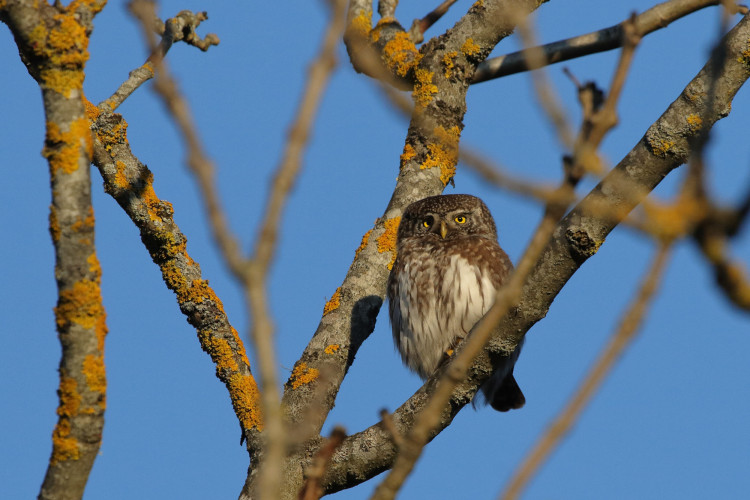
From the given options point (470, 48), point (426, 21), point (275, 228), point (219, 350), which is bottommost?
point (275, 228)

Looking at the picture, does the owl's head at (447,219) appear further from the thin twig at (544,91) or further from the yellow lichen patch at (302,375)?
the thin twig at (544,91)

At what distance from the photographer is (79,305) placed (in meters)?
3.00

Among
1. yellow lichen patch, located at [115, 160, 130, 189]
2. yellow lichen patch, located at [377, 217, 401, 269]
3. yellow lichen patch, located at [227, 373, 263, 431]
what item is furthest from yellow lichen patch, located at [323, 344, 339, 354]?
yellow lichen patch, located at [115, 160, 130, 189]

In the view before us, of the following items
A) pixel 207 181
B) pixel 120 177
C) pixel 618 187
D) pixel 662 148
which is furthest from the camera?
pixel 120 177

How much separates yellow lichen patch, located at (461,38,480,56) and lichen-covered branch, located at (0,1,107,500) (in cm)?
359

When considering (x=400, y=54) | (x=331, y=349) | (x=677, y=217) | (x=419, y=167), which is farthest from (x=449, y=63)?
(x=677, y=217)

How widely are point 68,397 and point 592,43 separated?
4.01 metres

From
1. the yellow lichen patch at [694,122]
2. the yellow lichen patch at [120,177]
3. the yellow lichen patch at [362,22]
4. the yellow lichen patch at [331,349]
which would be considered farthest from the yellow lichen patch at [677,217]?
the yellow lichen patch at [362,22]

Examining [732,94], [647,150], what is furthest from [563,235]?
[732,94]

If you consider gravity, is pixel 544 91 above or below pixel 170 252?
below

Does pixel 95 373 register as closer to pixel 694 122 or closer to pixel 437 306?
pixel 694 122

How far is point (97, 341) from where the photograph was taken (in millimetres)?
3027

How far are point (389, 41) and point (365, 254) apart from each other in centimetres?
167

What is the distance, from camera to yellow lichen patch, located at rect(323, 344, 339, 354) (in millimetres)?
5324
